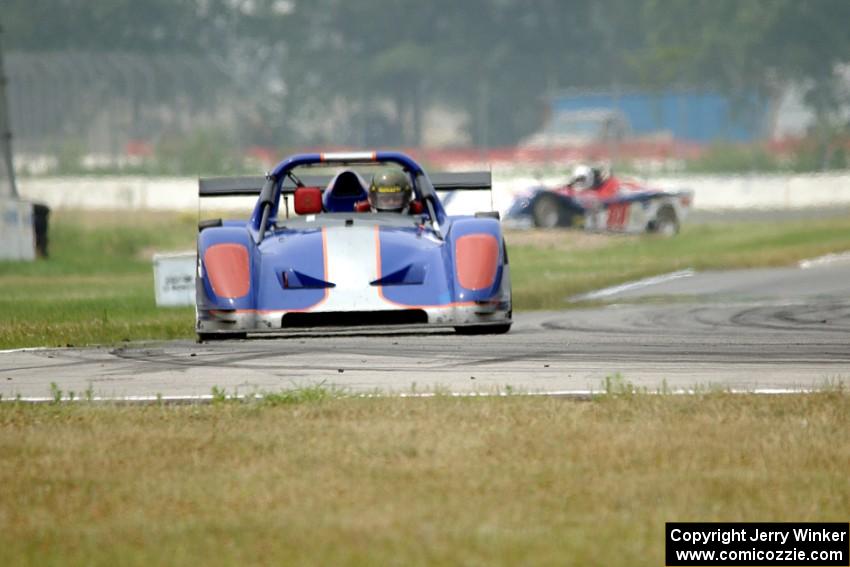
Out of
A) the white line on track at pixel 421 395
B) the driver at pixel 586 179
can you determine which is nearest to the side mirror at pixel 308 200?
the white line on track at pixel 421 395

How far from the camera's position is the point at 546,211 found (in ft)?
107

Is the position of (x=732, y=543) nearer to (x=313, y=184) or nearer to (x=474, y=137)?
(x=313, y=184)

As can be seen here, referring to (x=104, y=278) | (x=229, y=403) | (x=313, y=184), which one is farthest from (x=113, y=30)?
(x=229, y=403)

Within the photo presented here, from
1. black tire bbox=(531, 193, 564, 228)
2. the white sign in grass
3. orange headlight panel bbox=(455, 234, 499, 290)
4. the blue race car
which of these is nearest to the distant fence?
black tire bbox=(531, 193, 564, 228)

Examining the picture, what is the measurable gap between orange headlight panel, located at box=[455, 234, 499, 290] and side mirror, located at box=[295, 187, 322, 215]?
73.0 inches

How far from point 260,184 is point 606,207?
18258mm

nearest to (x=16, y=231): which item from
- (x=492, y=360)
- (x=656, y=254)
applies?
(x=656, y=254)

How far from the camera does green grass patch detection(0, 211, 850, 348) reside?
14648mm

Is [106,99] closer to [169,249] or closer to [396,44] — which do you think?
[396,44]

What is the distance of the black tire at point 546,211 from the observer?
32.3 m

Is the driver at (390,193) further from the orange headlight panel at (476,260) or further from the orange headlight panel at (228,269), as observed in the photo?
the orange headlight panel at (228,269)

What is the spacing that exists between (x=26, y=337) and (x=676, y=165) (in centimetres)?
4837

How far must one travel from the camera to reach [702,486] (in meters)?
6.64

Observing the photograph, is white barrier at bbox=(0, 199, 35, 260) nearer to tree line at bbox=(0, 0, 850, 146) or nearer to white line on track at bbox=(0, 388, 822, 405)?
white line on track at bbox=(0, 388, 822, 405)
